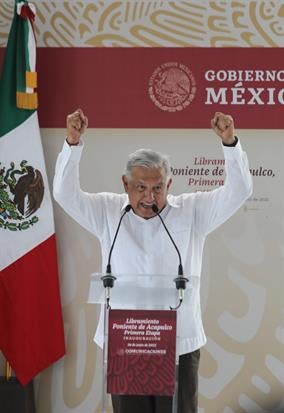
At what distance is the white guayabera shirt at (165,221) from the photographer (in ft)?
7.57

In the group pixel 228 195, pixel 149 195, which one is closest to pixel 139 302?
pixel 149 195

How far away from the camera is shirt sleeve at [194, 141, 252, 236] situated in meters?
2.26

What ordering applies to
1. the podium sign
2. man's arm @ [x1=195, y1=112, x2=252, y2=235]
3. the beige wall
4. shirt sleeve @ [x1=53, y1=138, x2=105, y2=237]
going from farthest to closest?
the beige wall → shirt sleeve @ [x1=53, y1=138, x2=105, y2=237] → man's arm @ [x1=195, y1=112, x2=252, y2=235] → the podium sign

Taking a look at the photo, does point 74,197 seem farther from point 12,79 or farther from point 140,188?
point 12,79

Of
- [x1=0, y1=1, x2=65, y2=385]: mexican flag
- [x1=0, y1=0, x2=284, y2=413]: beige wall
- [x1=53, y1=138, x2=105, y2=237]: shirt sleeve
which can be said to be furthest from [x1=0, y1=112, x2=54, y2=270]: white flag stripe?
[x1=53, y1=138, x2=105, y2=237]: shirt sleeve

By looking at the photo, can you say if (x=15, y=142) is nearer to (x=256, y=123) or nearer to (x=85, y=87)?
(x=85, y=87)

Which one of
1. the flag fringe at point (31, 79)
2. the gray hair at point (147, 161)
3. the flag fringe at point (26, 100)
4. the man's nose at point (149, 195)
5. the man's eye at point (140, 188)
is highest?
the flag fringe at point (31, 79)

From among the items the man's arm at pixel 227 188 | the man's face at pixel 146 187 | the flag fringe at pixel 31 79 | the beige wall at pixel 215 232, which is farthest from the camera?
the beige wall at pixel 215 232

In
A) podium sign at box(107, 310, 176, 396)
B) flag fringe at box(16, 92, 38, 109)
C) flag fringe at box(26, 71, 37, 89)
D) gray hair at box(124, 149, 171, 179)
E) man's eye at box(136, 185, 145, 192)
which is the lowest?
podium sign at box(107, 310, 176, 396)

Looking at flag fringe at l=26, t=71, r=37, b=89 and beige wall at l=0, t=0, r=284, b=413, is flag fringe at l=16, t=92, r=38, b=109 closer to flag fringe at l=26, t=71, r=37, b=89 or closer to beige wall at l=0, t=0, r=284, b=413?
flag fringe at l=26, t=71, r=37, b=89

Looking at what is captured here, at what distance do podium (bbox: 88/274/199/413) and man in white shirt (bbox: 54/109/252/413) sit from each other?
9.2 inches

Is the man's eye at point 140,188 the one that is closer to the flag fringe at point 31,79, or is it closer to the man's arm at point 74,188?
the man's arm at point 74,188

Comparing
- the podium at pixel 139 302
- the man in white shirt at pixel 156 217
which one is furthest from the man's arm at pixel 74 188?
the podium at pixel 139 302

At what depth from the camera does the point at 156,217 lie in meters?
2.36
